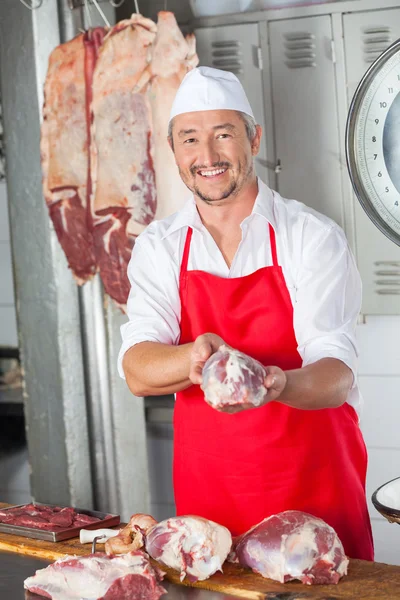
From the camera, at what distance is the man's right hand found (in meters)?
2.09

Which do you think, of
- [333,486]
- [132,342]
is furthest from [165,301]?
[333,486]

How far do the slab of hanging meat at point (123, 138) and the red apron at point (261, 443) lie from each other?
1.04m

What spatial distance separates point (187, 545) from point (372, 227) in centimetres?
184

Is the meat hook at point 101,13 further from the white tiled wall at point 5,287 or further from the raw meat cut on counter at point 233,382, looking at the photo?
the raw meat cut on counter at point 233,382

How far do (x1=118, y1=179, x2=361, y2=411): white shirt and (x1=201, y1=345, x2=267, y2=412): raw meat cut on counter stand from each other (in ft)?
1.34

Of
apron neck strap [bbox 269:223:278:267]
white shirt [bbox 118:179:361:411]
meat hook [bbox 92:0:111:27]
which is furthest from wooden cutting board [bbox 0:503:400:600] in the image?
meat hook [bbox 92:0:111:27]

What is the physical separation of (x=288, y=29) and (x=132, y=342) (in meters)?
1.68

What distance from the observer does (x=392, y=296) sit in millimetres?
3535

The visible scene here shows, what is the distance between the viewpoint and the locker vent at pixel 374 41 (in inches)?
135

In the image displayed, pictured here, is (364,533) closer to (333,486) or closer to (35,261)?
(333,486)

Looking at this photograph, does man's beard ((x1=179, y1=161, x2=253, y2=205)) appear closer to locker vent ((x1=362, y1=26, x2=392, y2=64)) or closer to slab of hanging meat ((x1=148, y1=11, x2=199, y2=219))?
slab of hanging meat ((x1=148, y1=11, x2=199, y2=219))

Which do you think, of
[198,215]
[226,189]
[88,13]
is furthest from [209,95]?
[88,13]

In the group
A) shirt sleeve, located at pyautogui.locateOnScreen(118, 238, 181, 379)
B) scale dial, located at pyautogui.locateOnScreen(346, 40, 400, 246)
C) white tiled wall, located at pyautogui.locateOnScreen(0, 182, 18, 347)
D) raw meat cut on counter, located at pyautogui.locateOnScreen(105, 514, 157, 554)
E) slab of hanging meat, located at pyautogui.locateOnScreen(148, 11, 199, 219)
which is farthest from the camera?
white tiled wall, located at pyautogui.locateOnScreen(0, 182, 18, 347)

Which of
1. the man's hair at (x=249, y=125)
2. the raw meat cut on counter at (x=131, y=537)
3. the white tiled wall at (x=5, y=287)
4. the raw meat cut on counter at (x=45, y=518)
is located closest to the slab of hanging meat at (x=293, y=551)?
the raw meat cut on counter at (x=131, y=537)
